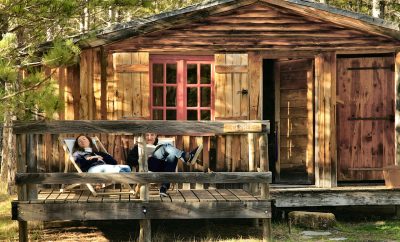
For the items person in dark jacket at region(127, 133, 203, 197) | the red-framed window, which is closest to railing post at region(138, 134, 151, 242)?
person in dark jacket at region(127, 133, 203, 197)

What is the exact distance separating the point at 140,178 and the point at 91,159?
3.91 feet

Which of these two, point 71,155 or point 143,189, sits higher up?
point 71,155

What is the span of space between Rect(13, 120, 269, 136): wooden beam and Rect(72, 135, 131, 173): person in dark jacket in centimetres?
69

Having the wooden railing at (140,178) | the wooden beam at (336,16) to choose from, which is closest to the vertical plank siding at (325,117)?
the wooden beam at (336,16)

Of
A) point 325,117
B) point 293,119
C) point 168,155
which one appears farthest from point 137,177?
point 293,119

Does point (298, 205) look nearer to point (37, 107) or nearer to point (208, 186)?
point (208, 186)

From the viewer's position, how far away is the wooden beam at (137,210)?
806 centimetres

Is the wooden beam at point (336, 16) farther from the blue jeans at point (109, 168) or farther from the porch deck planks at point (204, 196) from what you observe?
the blue jeans at point (109, 168)

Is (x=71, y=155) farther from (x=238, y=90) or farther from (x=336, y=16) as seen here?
(x=336, y=16)

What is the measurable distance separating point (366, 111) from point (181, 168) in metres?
3.65

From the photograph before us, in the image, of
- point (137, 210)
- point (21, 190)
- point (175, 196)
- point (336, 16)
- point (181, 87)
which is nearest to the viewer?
point (21, 190)

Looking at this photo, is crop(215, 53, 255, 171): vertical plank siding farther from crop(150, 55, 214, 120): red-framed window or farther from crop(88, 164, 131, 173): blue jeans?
crop(88, 164, 131, 173): blue jeans

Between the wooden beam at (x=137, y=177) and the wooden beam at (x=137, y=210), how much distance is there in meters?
0.31

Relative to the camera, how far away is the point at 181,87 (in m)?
10.9
